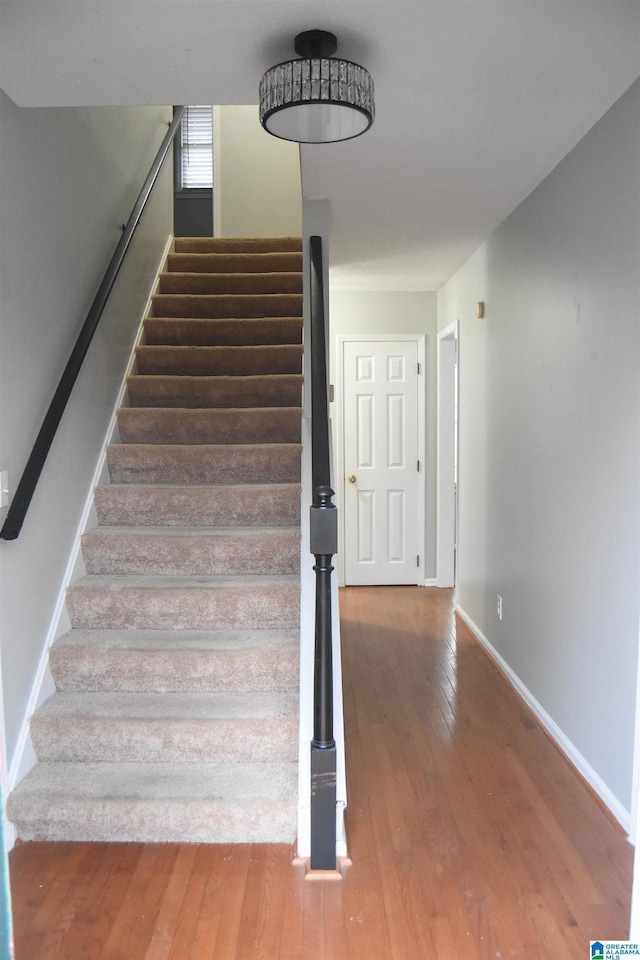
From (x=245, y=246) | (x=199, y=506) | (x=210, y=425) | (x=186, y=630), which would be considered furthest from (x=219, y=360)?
(x=186, y=630)

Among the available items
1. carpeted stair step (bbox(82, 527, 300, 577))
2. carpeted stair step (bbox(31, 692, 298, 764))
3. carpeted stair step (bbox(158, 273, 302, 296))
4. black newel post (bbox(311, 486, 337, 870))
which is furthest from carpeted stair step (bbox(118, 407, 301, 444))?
black newel post (bbox(311, 486, 337, 870))

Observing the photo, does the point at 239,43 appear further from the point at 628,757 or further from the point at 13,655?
the point at 628,757

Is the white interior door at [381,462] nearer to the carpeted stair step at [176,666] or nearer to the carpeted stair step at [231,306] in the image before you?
the carpeted stair step at [231,306]

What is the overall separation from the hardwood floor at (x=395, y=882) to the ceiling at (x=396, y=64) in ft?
7.51

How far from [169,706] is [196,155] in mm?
5461

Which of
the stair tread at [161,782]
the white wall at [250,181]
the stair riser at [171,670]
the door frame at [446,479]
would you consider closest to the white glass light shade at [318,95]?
the stair riser at [171,670]

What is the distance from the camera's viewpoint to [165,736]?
2.36 meters

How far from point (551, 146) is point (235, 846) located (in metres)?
2.67

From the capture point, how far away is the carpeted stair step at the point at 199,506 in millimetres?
3154

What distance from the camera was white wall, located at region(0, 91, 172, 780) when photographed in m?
2.29

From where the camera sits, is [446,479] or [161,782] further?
[446,479]

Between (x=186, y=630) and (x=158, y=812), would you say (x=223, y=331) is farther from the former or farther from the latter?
(x=158, y=812)

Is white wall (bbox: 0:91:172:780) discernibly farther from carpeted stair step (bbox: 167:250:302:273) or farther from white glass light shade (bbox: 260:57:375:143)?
carpeted stair step (bbox: 167:250:302:273)

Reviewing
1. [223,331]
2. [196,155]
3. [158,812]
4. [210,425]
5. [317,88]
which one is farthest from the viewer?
[196,155]
